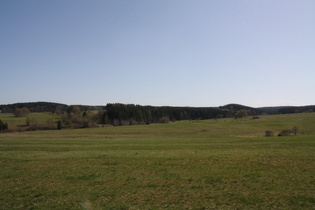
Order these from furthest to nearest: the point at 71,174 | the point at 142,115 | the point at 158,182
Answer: the point at 142,115 < the point at 71,174 < the point at 158,182

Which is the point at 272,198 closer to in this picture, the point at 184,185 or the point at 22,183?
the point at 184,185

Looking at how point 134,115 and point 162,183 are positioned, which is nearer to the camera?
point 162,183

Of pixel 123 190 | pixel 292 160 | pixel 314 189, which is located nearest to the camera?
pixel 314 189

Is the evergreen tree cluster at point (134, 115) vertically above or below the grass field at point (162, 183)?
above

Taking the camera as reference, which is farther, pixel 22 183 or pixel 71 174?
pixel 71 174

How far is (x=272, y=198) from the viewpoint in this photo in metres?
10.3

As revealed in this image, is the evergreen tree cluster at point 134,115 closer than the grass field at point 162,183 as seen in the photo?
No

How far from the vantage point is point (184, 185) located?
Answer: 12609mm

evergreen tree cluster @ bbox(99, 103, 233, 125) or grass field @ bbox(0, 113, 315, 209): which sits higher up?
evergreen tree cluster @ bbox(99, 103, 233, 125)

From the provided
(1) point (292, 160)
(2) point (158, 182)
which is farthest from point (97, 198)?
(1) point (292, 160)

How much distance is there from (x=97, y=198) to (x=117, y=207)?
5.43 ft

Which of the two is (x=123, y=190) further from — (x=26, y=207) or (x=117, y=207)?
(x=26, y=207)

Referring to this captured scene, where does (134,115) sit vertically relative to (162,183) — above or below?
above

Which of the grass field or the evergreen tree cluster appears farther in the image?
the evergreen tree cluster
